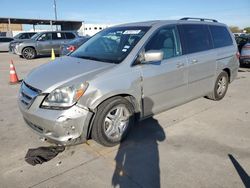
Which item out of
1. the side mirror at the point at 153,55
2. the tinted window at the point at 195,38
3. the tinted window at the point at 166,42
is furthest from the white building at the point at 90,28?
the side mirror at the point at 153,55

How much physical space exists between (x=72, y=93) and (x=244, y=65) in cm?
963

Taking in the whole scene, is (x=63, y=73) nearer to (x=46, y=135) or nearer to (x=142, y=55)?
(x=46, y=135)

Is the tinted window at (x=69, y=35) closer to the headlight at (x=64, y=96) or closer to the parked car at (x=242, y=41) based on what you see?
the parked car at (x=242, y=41)

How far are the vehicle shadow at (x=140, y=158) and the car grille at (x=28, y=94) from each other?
1398 mm

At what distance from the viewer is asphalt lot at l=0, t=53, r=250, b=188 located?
284cm

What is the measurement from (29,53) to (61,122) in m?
14.4

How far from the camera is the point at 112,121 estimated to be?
139 inches

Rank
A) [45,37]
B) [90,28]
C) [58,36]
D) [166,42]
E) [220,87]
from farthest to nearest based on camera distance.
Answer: [90,28], [58,36], [45,37], [220,87], [166,42]

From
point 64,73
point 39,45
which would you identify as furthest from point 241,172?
point 39,45

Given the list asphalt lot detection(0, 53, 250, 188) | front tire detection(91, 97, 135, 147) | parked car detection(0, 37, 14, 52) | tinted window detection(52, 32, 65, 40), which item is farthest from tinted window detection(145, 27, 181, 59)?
parked car detection(0, 37, 14, 52)

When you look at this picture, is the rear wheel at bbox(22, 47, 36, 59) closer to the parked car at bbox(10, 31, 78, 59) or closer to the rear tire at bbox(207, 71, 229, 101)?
the parked car at bbox(10, 31, 78, 59)

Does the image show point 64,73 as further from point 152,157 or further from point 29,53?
point 29,53

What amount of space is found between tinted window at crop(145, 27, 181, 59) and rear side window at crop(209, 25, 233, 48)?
53.7 inches

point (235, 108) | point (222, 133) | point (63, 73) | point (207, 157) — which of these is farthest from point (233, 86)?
point (63, 73)
